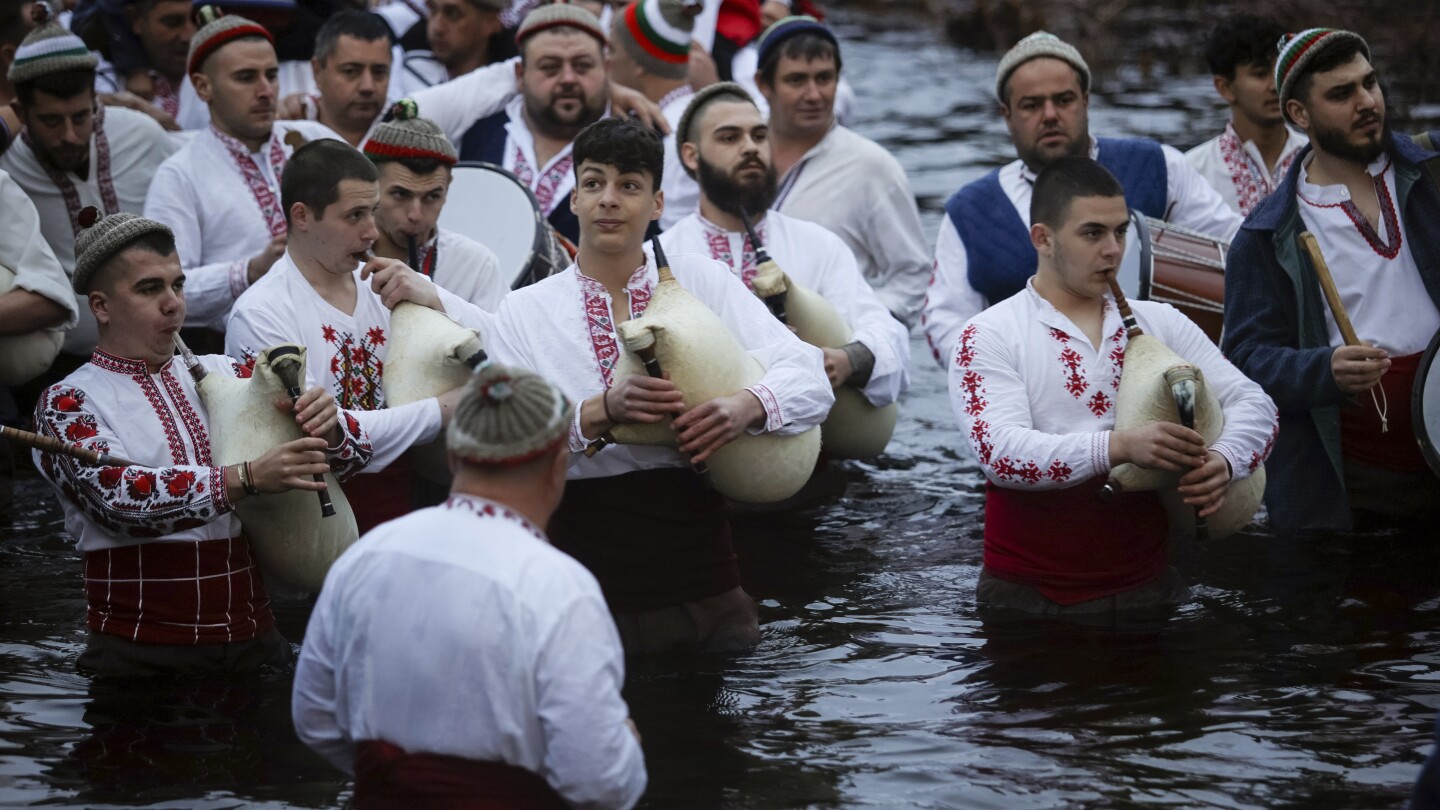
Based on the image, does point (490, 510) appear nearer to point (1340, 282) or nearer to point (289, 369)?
point (289, 369)

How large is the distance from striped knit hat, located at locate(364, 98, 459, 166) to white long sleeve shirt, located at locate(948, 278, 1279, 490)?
1.78 metres

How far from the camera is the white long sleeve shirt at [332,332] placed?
5.28 m

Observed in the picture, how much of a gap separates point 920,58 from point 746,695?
1706 centimetres

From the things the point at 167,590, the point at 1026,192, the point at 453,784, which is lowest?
the point at 453,784

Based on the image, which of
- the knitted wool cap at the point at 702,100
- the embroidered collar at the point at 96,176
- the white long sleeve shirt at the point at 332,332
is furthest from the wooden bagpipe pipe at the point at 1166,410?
the embroidered collar at the point at 96,176

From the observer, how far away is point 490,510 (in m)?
A: 3.30

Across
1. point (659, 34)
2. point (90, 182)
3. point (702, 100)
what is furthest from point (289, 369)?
point (659, 34)

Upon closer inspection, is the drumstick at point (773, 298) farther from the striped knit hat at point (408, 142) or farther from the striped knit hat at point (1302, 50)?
the striped knit hat at point (1302, 50)

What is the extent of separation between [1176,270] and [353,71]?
3.44 m

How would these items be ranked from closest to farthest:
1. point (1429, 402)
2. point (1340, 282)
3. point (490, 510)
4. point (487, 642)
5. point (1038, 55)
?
point (487, 642) → point (490, 510) → point (1429, 402) → point (1340, 282) → point (1038, 55)

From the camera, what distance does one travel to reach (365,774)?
11.1 feet

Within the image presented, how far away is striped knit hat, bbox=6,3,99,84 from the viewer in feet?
22.1

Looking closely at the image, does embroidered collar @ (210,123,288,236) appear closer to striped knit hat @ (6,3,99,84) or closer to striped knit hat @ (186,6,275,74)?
striped knit hat @ (186,6,275,74)

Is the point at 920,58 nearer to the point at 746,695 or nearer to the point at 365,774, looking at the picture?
the point at 746,695
